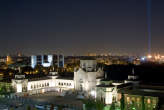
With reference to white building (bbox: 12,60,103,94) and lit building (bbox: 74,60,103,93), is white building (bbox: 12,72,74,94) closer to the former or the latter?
white building (bbox: 12,60,103,94)

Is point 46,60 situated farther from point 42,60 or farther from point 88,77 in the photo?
point 88,77

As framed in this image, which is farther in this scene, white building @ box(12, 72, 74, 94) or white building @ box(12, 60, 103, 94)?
white building @ box(12, 72, 74, 94)

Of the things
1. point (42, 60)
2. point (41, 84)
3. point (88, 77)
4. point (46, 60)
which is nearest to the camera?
point (88, 77)

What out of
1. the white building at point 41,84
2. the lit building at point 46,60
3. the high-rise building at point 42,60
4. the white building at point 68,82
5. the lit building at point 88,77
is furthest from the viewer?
the lit building at point 46,60

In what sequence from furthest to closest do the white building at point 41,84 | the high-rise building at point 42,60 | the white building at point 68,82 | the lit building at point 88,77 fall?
the high-rise building at point 42,60
the white building at point 41,84
the white building at point 68,82
the lit building at point 88,77

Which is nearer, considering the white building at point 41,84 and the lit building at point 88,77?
the lit building at point 88,77

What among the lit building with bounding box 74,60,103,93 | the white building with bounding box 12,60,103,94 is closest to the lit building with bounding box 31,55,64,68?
the white building with bounding box 12,60,103,94

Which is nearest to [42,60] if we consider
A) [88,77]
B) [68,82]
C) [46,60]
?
[46,60]

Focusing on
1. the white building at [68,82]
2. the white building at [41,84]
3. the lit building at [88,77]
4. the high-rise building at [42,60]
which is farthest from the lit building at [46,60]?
the lit building at [88,77]

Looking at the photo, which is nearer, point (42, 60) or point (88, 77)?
point (88, 77)

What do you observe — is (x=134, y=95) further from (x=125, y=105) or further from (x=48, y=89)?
(x=48, y=89)

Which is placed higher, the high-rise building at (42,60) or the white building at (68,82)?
the high-rise building at (42,60)

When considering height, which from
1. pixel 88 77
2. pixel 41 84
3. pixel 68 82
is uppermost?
pixel 88 77

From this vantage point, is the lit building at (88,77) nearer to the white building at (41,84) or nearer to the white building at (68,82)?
the white building at (68,82)
